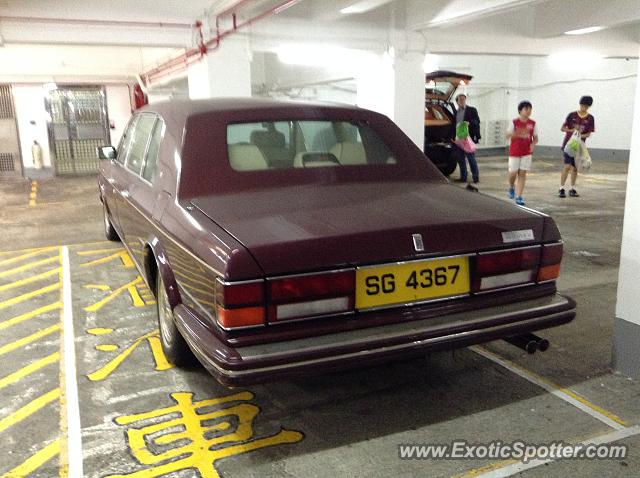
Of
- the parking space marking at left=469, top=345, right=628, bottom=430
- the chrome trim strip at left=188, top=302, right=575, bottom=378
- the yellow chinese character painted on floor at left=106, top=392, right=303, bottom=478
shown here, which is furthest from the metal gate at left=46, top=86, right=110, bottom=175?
the chrome trim strip at left=188, top=302, right=575, bottom=378

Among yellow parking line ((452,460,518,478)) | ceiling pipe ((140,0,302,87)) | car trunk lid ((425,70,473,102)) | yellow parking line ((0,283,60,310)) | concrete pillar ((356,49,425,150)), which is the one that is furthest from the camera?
car trunk lid ((425,70,473,102))

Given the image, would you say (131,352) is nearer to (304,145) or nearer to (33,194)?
(304,145)

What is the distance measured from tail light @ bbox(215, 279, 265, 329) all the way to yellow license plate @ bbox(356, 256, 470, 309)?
0.41 m

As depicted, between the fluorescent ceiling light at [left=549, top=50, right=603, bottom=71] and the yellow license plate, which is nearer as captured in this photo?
the yellow license plate

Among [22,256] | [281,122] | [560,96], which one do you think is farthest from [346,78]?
[281,122]

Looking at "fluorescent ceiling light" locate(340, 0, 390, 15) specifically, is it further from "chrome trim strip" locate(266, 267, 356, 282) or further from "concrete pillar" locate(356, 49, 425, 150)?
"chrome trim strip" locate(266, 267, 356, 282)

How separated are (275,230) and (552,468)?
151 cm

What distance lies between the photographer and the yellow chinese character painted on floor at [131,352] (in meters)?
3.06

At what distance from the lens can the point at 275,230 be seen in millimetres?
2229

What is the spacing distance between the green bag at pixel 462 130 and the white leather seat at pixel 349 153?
7987 millimetres

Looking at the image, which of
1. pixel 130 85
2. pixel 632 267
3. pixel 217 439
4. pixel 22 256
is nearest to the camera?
pixel 217 439

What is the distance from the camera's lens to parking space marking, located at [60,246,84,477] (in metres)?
2.29

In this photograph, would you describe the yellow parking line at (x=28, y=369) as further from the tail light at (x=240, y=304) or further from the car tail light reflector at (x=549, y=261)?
the car tail light reflector at (x=549, y=261)

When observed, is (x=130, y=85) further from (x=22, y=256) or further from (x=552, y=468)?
(x=552, y=468)
